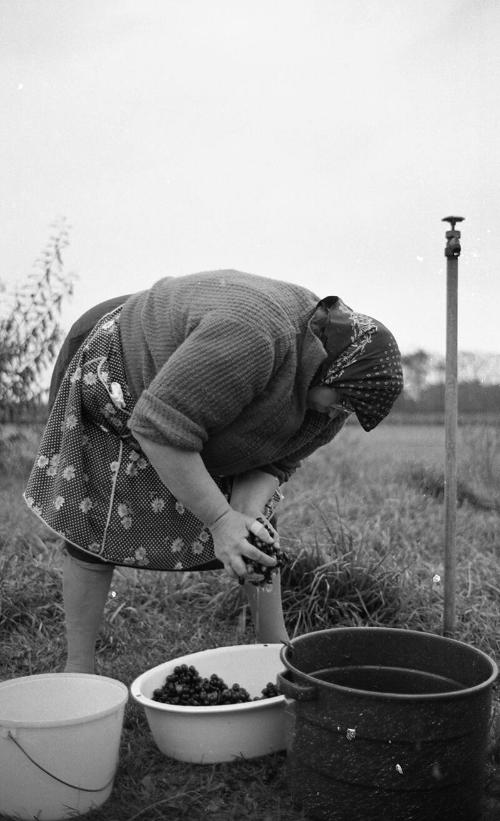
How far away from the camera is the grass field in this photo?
2062 mm

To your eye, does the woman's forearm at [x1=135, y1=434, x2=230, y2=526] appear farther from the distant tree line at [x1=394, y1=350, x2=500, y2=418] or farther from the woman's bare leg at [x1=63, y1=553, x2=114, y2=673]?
the distant tree line at [x1=394, y1=350, x2=500, y2=418]

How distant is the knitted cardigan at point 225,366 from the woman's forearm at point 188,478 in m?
0.03

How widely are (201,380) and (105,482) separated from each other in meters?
0.64

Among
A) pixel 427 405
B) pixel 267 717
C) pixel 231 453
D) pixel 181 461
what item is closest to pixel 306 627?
pixel 267 717

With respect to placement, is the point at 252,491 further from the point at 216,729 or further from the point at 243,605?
the point at 243,605

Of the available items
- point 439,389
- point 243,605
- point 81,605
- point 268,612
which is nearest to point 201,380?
point 81,605

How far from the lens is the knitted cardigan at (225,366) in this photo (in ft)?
6.08

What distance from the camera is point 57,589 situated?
338cm

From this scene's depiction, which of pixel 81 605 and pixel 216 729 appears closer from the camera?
pixel 216 729

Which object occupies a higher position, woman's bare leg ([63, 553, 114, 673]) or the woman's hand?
the woman's hand

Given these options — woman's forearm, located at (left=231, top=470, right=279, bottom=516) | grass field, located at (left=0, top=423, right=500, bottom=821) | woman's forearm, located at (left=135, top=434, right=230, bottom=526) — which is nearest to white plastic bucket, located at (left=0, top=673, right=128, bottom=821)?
grass field, located at (left=0, top=423, right=500, bottom=821)

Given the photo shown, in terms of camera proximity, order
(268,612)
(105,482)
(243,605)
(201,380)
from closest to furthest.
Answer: (201,380), (105,482), (268,612), (243,605)

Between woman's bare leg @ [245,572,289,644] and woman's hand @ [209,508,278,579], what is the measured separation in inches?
25.4

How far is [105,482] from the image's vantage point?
2.35 metres
